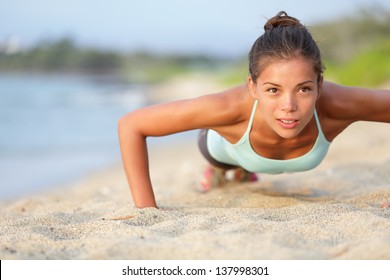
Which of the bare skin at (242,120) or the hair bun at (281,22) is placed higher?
the hair bun at (281,22)

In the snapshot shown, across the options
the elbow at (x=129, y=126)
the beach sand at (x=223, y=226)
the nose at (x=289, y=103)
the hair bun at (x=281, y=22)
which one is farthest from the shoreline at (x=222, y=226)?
the hair bun at (x=281, y=22)

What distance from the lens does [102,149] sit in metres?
9.42

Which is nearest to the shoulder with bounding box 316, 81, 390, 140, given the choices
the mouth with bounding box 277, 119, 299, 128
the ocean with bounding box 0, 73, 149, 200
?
the mouth with bounding box 277, 119, 299, 128

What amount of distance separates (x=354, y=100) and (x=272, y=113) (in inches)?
23.1

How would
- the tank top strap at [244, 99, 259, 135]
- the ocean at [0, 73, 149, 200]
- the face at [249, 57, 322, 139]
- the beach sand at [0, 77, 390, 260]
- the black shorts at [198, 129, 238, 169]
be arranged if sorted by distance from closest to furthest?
1. the beach sand at [0, 77, 390, 260]
2. the face at [249, 57, 322, 139]
3. the tank top strap at [244, 99, 259, 135]
4. the black shorts at [198, 129, 238, 169]
5. the ocean at [0, 73, 149, 200]

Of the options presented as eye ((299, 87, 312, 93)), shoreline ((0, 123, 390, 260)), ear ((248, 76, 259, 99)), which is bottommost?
shoreline ((0, 123, 390, 260))

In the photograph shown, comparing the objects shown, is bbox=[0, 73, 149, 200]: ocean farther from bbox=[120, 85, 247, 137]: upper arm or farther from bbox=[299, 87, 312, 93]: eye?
bbox=[299, 87, 312, 93]: eye

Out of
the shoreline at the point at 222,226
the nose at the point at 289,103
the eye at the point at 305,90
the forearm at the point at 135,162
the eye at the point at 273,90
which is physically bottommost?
the shoreline at the point at 222,226

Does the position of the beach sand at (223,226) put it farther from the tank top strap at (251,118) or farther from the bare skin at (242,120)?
the tank top strap at (251,118)

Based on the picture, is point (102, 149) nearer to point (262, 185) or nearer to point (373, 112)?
point (262, 185)

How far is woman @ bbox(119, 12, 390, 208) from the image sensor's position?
2.70 meters

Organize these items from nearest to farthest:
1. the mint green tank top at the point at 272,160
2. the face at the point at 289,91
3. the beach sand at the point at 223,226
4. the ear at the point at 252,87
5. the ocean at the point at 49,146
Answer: the beach sand at the point at 223,226
the face at the point at 289,91
the ear at the point at 252,87
the mint green tank top at the point at 272,160
the ocean at the point at 49,146

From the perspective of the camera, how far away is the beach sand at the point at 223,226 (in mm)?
2152

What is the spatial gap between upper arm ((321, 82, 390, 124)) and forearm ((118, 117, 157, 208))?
1.05 m
